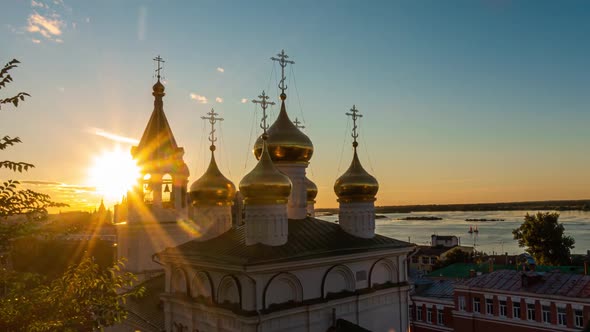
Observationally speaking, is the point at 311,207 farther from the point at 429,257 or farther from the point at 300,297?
the point at 429,257

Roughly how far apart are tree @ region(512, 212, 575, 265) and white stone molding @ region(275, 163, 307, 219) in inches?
1146

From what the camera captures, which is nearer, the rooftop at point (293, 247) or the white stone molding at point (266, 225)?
the rooftop at point (293, 247)

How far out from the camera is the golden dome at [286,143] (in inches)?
532

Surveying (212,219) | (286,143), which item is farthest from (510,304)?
(212,219)

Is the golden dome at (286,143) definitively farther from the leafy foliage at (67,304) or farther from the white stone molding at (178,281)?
the leafy foliage at (67,304)

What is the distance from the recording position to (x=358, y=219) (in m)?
12.8

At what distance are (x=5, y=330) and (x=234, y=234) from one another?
7.28 m

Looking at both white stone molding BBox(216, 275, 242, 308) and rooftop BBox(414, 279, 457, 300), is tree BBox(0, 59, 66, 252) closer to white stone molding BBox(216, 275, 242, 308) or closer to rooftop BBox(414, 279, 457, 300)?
white stone molding BBox(216, 275, 242, 308)

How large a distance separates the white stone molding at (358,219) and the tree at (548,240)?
92.9 ft

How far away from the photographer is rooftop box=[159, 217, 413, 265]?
398 inches

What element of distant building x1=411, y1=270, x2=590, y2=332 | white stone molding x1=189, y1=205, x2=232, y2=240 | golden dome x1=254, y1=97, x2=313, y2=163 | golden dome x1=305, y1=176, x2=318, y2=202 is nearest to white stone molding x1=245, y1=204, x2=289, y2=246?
golden dome x1=254, y1=97, x2=313, y2=163

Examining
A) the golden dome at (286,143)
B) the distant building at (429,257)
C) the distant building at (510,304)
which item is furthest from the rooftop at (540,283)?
the distant building at (429,257)

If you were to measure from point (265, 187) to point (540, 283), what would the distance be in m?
15.0

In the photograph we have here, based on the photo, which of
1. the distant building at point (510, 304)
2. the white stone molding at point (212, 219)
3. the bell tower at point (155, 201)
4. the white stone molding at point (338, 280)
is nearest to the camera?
the white stone molding at point (338, 280)
